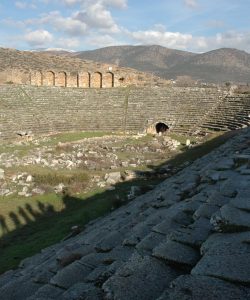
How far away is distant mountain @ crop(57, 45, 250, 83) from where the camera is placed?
107 m

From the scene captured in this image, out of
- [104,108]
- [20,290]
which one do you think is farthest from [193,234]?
[104,108]

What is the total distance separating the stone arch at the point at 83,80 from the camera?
40.3m

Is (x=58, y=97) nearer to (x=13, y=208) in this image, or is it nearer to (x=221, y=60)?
(x=13, y=208)

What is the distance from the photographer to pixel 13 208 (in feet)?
44.9

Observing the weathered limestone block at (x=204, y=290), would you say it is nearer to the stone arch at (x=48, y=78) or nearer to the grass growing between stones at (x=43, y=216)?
the grass growing between stones at (x=43, y=216)

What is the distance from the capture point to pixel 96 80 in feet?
133

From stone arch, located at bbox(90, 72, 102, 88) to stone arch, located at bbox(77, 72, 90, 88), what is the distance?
1.42 feet

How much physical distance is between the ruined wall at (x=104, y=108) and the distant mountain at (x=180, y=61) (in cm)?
6331

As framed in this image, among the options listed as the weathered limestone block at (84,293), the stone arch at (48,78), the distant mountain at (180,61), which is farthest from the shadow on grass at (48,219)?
the distant mountain at (180,61)

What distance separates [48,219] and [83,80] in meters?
29.0

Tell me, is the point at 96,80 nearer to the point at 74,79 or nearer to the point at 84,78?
the point at 84,78

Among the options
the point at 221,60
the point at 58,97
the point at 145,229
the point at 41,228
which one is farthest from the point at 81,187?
the point at 221,60

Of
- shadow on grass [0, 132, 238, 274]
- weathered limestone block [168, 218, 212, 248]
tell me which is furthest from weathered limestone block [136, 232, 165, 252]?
shadow on grass [0, 132, 238, 274]

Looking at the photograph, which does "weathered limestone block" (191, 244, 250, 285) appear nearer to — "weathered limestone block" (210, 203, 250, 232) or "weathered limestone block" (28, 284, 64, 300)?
"weathered limestone block" (210, 203, 250, 232)
